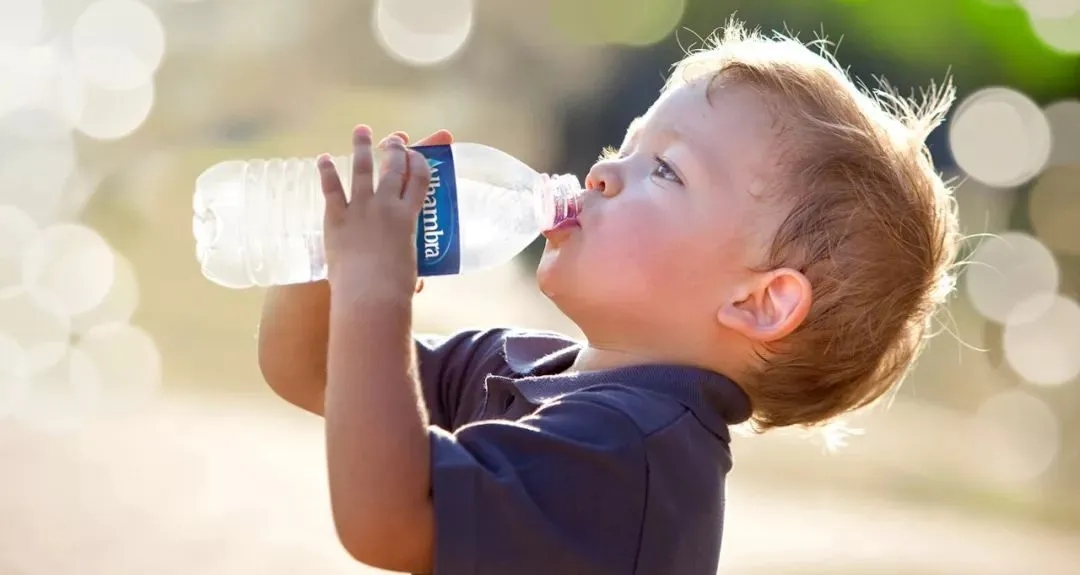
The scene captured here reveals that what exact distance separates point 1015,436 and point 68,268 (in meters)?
2.92

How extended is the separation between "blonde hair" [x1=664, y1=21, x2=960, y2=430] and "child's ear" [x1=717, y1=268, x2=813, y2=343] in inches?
0.6

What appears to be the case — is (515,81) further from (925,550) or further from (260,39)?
(925,550)

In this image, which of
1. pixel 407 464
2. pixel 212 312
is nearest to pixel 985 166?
pixel 212 312

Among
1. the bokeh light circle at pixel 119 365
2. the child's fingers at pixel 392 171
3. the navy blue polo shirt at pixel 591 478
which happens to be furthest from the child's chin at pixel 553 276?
the bokeh light circle at pixel 119 365

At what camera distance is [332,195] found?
1.22 meters

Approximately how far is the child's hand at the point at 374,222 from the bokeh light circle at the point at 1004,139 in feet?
10.6

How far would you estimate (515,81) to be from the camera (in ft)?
16.3

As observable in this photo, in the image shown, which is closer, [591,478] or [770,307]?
[591,478]

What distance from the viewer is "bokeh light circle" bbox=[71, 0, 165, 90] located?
4.30m

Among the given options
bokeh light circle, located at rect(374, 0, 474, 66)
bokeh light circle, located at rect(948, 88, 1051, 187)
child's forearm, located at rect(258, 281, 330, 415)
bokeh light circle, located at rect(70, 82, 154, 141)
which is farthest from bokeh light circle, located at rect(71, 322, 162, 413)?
bokeh light circle, located at rect(948, 88, 1051, 187)

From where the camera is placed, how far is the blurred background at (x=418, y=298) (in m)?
2.86

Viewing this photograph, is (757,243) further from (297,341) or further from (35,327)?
(35,327)

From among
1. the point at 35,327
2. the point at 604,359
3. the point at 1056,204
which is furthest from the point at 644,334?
the point at 1056,204

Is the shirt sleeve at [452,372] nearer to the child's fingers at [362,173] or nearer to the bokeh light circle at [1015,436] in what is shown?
A: the child's fingers at [362,173]
